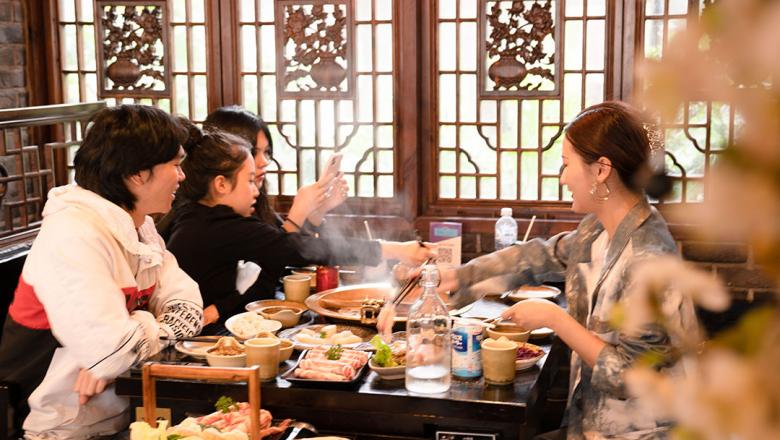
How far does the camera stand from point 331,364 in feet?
7.02

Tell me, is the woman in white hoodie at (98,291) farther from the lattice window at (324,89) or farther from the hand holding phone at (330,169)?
the lattice window at (324,89)

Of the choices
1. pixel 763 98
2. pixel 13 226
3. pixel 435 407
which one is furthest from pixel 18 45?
pixel 763 98

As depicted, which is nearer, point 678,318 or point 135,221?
point 678,318

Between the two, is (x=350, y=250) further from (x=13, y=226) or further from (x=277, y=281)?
(x=13, y=226)

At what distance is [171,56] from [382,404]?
8.26ft

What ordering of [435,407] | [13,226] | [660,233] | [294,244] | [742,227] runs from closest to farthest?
[742,227]
[435,407]
[660,233]
[294,244]
[13,226]

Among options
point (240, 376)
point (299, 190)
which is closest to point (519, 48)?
point (299, 190)

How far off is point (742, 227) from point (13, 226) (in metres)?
3.92

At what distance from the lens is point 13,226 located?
3.88 m

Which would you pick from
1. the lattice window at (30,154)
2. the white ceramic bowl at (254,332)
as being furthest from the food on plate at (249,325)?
the lattice window at (30,154)

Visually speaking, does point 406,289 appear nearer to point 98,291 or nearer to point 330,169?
point 98,291

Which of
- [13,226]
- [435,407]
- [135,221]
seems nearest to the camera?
[435,407]

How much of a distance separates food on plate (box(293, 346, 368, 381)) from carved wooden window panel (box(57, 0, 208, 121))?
2.15 metres

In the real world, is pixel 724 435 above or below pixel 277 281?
above
